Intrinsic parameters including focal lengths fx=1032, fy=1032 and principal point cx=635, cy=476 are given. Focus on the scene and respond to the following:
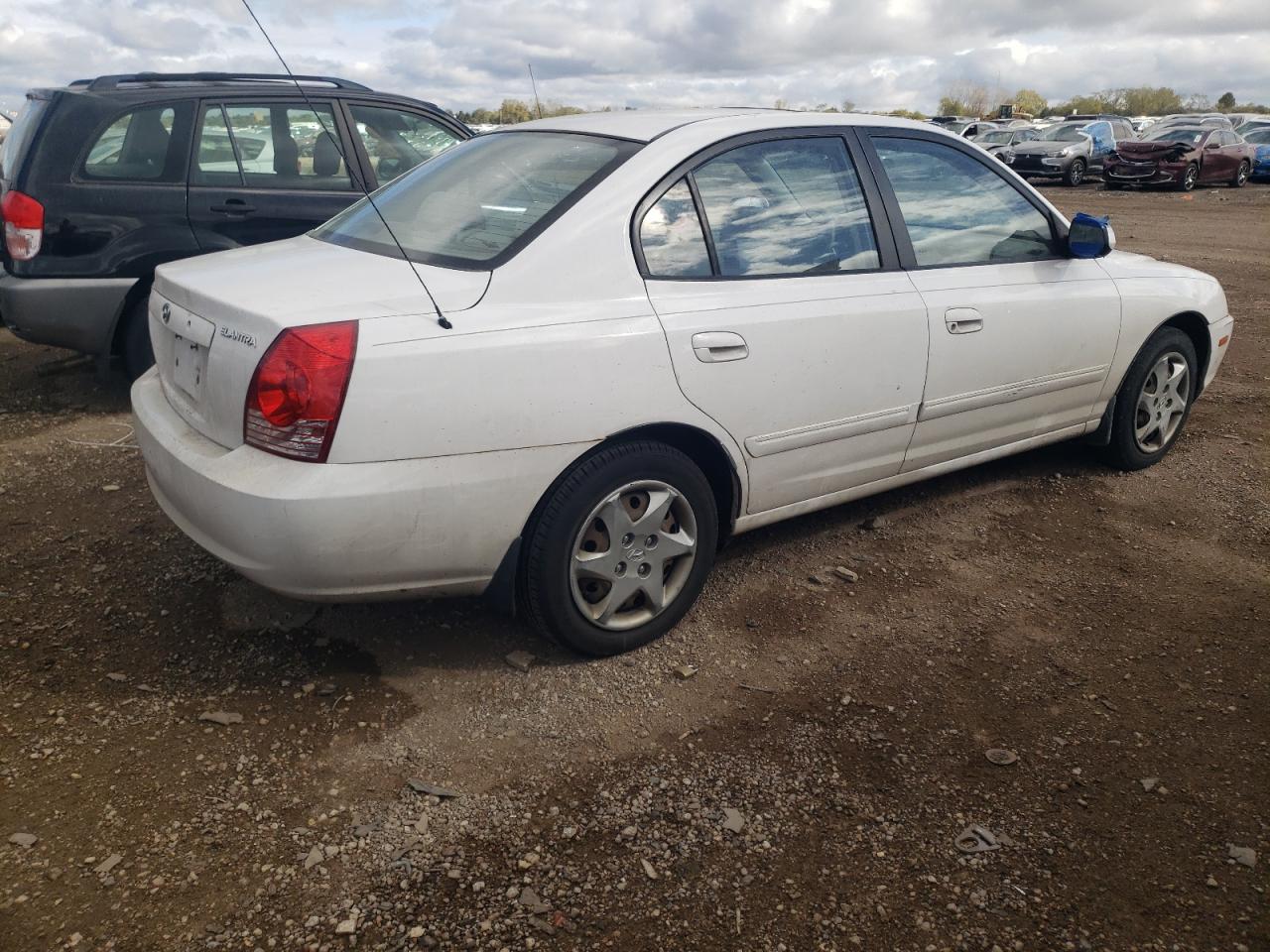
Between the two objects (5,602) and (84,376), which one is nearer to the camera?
(5,602)

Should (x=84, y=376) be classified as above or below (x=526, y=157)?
below

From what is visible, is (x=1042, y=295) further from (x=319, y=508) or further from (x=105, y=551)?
(x=105, y=551)

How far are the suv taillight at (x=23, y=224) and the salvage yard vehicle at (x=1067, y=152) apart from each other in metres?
21.8

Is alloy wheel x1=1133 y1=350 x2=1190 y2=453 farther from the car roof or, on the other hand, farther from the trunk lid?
the trunk lid

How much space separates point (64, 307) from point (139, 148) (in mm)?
960

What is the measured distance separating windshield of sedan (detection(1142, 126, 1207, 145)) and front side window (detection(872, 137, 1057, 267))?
73.1ft

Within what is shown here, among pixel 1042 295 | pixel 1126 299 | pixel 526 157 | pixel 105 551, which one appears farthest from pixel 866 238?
pixel 105 551

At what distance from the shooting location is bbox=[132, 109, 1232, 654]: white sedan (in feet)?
8.79

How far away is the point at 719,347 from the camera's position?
3150mm

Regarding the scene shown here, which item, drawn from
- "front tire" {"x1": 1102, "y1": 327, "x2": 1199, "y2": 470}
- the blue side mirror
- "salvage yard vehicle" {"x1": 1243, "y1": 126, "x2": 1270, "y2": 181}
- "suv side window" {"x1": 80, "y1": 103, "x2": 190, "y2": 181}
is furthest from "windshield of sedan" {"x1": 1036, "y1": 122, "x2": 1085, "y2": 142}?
"suv side window" {"x1": 80, "y1": 103, "x2": 190, "y2": 181}

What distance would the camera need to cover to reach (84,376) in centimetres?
644

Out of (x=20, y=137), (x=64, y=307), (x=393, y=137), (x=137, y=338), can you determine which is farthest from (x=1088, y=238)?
(x=20, y=137)

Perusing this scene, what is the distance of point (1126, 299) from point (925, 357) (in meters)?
1.33

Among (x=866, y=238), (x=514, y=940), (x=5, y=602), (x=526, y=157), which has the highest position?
(x=526, y=157)
